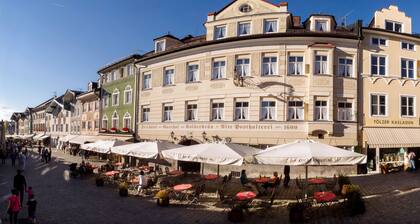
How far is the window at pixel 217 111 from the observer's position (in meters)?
26.4

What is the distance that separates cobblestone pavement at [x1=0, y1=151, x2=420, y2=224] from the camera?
40.3 ft

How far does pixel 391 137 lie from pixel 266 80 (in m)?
10.6

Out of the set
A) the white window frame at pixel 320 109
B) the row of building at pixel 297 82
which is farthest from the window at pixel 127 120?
the white window frame at pixel 320 109

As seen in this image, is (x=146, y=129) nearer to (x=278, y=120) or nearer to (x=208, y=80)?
(x=208, y=80)

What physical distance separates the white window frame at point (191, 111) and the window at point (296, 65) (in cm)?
880

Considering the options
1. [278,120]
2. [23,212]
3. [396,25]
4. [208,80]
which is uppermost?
[396,25]

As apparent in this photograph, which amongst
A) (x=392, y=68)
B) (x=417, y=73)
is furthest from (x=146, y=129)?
(x=417, y=73)

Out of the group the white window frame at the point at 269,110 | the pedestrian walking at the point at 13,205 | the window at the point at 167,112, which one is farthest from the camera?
the window at the point at 167,112

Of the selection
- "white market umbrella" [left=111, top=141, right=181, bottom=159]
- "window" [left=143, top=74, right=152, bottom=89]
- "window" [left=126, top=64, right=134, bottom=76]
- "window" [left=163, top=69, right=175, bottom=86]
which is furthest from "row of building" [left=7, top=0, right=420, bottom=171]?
"window" [left=126, top=64, right=134, bottom=76]

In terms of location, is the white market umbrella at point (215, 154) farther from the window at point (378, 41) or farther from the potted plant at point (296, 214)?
the window at point (378, 41)

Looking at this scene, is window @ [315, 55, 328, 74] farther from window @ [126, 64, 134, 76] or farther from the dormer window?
window @ [126, 64, 134, 76]

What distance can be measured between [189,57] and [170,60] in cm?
261

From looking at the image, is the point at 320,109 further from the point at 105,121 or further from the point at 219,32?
the point at 105,121

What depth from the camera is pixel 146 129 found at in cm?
3262
